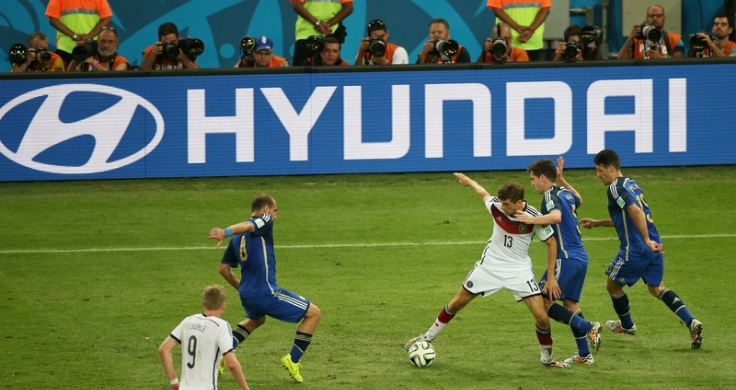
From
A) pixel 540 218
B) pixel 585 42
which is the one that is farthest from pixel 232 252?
pixel 585 42

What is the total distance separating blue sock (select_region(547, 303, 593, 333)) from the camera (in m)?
8.72

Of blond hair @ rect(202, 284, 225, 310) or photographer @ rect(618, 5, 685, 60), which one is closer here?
blond hair @ rect(202, 284, 225, 310)

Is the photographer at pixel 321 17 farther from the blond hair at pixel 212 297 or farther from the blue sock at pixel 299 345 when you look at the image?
the blond hair at pixel 212 297

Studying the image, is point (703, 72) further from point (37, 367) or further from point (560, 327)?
point (37, 367)

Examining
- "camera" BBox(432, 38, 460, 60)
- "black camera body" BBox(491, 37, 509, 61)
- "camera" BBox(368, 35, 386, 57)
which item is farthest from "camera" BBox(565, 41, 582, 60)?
"camera" BBox(368, 35, 386, 57)

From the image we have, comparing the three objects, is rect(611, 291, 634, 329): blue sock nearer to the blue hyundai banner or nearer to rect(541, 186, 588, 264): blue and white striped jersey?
rect(541, 186, 588, 264): blue and white striped jersey

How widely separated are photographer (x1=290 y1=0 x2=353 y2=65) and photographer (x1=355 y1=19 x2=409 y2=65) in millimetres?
872

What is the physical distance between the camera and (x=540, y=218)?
8531 mm

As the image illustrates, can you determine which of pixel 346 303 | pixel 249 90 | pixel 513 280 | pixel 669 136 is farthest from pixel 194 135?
pixel 513 280

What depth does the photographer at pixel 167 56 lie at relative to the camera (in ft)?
54.5

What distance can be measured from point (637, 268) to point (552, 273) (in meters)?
1.24

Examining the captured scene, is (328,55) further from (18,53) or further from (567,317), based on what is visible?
(567,317)

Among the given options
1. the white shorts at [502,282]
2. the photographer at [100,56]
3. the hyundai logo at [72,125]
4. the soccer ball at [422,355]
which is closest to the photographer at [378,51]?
the hyundai logo at [72,125]

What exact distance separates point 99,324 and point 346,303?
258 centimetres
